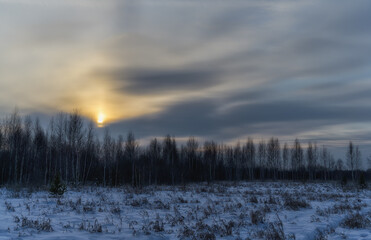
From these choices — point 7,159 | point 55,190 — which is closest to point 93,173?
point 7,159

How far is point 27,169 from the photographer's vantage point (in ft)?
171

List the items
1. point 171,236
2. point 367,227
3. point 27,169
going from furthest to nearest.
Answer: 1. point 27,169
2. point 367,227
3. point 171,236

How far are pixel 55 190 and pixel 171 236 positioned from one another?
40.1 ft

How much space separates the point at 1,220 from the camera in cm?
931

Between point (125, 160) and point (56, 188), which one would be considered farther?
point (125, 160)

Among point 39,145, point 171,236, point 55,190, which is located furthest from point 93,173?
point 171,236

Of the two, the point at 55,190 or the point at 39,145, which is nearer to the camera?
the point at 55,190

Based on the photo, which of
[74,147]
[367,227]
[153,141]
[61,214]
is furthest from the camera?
[153,141]

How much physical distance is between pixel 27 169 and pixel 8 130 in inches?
334

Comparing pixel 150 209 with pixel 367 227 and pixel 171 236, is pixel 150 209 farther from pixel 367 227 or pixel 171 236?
pixel 367 227

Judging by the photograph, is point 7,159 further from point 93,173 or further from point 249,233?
point 249,233

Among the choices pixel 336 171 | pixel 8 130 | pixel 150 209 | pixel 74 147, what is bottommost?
pixel 336 171

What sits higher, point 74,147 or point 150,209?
point 74,147

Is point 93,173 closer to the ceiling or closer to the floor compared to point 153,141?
closer to the floor
